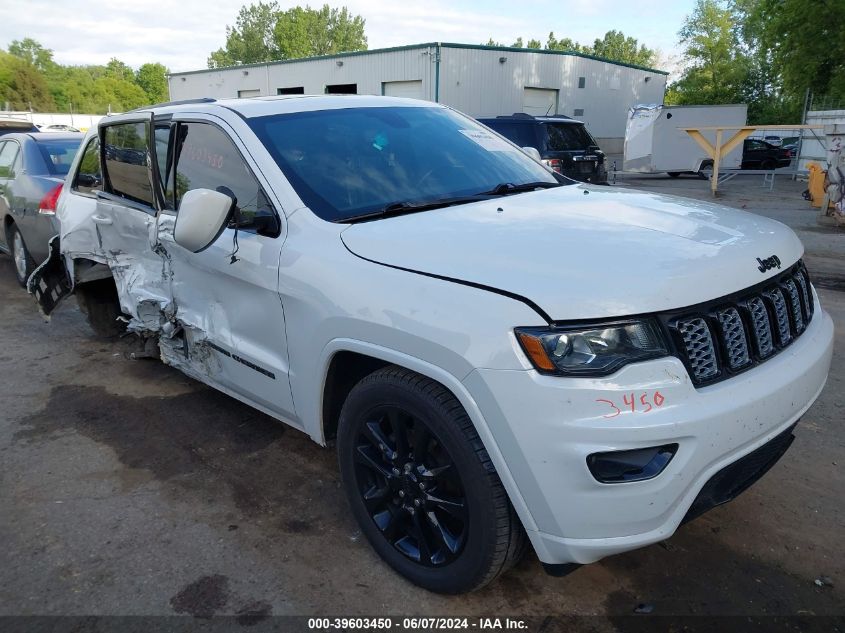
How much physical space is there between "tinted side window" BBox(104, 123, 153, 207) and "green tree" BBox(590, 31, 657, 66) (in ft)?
310

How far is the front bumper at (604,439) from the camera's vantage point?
1.91 m

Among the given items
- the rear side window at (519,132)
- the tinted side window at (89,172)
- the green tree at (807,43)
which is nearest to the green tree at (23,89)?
the green tree at (807,43)

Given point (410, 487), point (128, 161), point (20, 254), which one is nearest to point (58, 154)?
point (20, 254)

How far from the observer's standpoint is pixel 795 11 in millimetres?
24031

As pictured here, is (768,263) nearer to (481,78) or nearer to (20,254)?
(20,254)

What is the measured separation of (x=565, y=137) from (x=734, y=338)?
11.6 metres

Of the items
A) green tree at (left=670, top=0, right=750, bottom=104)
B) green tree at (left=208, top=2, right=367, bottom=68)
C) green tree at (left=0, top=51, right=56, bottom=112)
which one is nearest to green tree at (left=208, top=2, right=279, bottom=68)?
green tree at (left=208, top=2, right=367, bottom=68)

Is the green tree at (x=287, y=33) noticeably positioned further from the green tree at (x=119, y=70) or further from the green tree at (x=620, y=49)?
the green tree at (x=119, y=70)

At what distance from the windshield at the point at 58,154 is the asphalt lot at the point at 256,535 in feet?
11.0

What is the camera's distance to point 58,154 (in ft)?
23.2

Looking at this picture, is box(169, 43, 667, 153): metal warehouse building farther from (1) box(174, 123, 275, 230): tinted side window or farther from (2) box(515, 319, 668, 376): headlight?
(2) box(515, 319, 668, 376): headlight

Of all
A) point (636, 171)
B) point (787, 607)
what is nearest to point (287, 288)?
point (787, 607)

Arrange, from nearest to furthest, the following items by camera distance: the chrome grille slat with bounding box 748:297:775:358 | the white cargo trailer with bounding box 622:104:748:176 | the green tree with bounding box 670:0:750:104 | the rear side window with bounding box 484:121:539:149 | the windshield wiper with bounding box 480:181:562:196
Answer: the chrome grille slat with bounding box 748:297:775:358 < the windshield wiper with bounding box 480:181:562:196 < the rear side window with bounding box 484:121:539:149 < the white cargo trailer with bounding box 622:104:748:176 < the green tree with bounding box 670:0:750:104

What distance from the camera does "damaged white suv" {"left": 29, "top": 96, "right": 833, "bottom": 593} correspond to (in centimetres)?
195
